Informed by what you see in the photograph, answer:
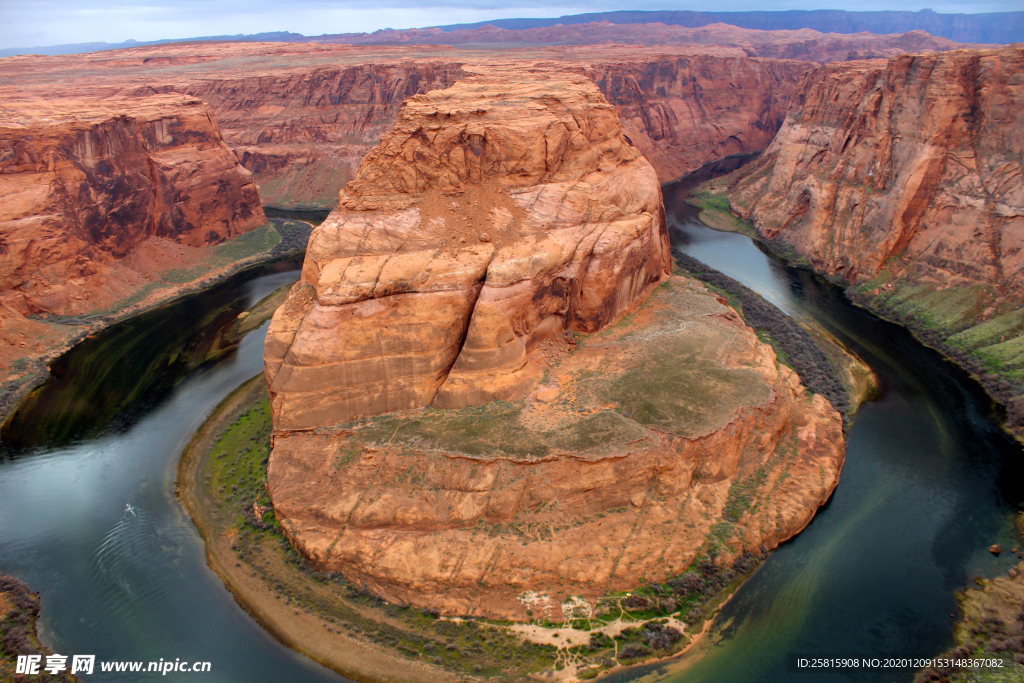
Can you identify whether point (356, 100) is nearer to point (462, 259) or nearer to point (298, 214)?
point (298, 214)

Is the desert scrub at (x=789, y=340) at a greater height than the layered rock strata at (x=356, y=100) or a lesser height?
lesser

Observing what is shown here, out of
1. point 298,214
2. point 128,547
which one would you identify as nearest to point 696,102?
point 298,214

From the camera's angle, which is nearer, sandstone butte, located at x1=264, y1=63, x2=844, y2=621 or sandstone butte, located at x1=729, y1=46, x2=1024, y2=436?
sandstone butte, located at x1=264, y1=63, x2=844, y2=621

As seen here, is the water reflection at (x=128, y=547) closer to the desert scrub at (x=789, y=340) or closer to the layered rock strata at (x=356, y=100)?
the desert scrub at (x=789, y=340)

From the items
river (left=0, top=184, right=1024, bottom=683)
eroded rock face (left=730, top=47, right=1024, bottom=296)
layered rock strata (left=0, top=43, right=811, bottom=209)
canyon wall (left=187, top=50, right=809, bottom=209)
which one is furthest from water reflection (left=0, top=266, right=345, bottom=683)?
layered rock strata (left=0, top=43, right=811, bottom=209)

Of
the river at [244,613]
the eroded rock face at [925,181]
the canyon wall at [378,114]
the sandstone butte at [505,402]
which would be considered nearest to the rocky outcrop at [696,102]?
the canyon wall at [378,114]

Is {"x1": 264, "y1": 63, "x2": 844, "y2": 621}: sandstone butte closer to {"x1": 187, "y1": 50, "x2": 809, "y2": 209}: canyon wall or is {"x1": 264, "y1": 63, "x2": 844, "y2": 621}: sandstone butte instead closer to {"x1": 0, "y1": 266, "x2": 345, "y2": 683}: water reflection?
{"x1": 0, "y1": 266, "x2": 345, "y2": 683}: water reflection
